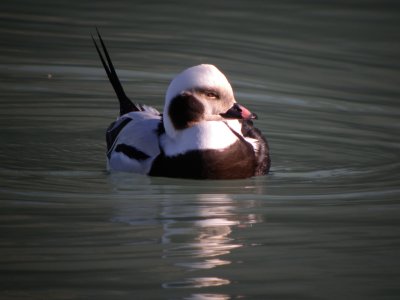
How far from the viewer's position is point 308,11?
12.4 m

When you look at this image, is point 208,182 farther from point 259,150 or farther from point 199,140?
point 259,150

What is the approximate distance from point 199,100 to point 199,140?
8.9 inches

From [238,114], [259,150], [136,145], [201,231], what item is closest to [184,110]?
[238,114]

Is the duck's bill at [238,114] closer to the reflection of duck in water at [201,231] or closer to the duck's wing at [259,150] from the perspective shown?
the duck's wing at [259,150]

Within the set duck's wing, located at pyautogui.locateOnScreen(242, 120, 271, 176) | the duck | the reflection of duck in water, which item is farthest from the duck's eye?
the reflection of duck in water

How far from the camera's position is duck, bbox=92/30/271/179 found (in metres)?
6.75

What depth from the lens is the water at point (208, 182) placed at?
4.74 m

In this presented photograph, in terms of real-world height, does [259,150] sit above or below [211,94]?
below

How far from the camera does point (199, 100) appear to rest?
6762 millimetres

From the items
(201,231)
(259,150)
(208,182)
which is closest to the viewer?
(201,231)

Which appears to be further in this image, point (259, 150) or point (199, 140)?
point (259, 150)

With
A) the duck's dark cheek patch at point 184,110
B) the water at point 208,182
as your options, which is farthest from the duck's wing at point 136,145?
the duck's dark cheek patch at point 184,110

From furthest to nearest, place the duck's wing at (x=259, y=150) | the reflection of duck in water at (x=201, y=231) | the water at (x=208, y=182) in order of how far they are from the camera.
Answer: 1. the duck's wing at (x=259, y=150)
2. the reflection of duck in water at (x=201, y=231)
3. the water at (x=208, y=182)

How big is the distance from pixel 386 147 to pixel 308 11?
15.9ft
